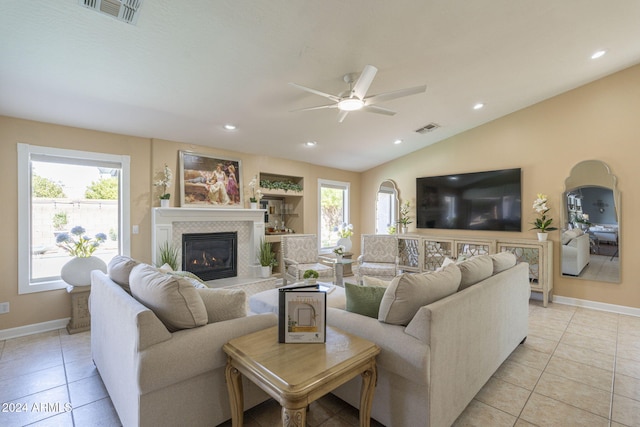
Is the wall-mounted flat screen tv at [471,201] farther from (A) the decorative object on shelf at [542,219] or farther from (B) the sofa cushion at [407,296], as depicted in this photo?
(B) the sofa cushion at [407,296]

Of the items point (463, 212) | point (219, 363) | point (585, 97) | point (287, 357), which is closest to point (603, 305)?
point (463, 212)

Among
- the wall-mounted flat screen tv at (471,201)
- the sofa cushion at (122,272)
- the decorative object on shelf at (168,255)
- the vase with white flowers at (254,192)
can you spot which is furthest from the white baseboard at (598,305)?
the decorative object on shelf at (168,255)

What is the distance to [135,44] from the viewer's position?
7.56 ft

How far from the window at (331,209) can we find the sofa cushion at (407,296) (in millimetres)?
4515

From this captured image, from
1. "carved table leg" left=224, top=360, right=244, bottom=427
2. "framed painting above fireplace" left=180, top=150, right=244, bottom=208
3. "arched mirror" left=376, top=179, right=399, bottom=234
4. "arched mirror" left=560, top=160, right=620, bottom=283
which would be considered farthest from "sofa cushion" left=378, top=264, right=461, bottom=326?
"arched mirror" left=376, top=179, right=399, bottom=234

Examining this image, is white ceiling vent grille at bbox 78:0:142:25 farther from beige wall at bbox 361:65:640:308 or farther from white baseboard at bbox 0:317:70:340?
beige wall at bbox 361:65:640:308

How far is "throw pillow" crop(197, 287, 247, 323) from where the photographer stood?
1.82 metres

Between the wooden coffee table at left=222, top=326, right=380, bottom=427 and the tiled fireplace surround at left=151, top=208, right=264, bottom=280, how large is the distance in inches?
122

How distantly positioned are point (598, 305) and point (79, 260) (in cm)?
695

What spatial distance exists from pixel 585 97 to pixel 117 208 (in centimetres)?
699

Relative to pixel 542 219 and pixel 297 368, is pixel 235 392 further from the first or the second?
pixel 542 219

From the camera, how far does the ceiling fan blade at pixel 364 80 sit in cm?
237

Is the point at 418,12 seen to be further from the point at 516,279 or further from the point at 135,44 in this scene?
the point at 516,279

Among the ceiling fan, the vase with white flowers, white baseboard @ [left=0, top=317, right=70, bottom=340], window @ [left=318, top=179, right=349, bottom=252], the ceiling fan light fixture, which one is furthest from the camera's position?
window @ [left=318, top=179, right=349, bottom=252]
